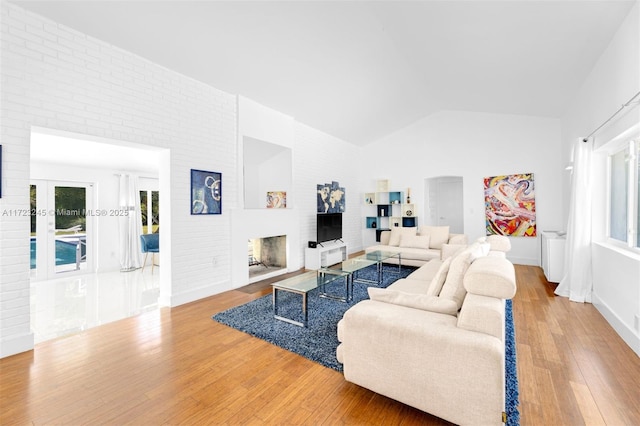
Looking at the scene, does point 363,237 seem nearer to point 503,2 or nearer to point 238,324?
point 238,324

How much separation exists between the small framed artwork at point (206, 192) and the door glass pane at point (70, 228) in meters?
3.39

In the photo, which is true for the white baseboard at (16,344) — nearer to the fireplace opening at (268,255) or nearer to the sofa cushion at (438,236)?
the fireplace opening at (268,255)

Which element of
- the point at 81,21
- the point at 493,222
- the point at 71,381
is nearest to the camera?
the point at 71,381

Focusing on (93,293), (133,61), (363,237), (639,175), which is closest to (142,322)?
(93,293)

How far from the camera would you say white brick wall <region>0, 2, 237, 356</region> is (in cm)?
249

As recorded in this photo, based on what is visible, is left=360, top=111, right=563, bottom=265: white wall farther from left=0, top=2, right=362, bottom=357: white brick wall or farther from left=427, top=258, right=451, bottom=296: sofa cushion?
left=427, top=258, right=451, bottom=296: sofa cushion

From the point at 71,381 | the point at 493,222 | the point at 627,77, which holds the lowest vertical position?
the point at 71,381

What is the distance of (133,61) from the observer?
327 cm

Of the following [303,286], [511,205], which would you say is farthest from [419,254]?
[303,286]

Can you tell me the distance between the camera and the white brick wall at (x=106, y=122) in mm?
2492

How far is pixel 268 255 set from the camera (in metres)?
5.70

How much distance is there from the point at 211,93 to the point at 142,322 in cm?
→ 309

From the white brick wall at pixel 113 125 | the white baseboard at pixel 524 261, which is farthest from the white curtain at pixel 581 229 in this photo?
the white brick wall at pixel 113 125

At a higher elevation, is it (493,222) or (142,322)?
(493,222)
